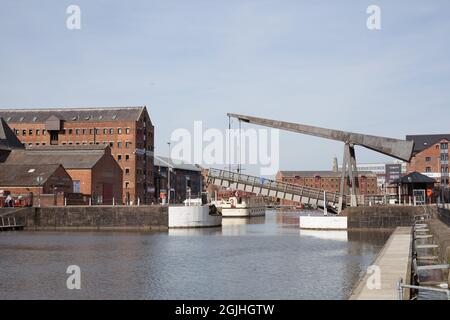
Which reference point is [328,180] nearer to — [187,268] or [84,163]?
[84,163]

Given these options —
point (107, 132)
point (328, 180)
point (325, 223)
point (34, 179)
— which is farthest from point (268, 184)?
point (328, 180)

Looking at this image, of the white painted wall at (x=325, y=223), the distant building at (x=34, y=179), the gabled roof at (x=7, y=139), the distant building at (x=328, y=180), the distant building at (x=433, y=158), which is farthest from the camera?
the distant building at (x=328, y=180)

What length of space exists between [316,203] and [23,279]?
3061 centimetres

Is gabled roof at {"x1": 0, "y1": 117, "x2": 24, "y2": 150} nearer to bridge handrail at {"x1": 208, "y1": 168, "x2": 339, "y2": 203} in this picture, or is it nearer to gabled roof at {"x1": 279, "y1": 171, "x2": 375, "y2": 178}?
bridge handrail at {"x1": 208, "y1": 168, "x2": 339, "y2": 203}

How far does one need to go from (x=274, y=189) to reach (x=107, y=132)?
179 feet

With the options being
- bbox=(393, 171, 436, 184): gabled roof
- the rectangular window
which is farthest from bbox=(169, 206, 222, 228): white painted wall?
the rectangular window

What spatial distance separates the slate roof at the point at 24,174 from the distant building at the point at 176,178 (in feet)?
151

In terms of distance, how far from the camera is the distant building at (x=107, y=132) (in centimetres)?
9500

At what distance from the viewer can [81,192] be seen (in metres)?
68.3

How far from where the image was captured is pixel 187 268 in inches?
938

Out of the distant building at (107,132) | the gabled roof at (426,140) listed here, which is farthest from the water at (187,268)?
the gabled roof at (426,140)

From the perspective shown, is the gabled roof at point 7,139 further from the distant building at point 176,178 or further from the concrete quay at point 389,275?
the concrete quay at point 389,275
